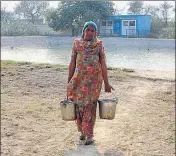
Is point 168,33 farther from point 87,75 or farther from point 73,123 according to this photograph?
point 87,75

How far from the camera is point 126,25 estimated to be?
37.3 metres

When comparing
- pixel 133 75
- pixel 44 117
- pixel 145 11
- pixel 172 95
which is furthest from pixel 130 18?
pixel 44 117

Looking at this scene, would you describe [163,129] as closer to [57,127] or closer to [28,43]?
[57,127]

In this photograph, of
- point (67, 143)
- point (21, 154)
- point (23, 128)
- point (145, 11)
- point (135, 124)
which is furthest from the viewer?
point (145, 11)

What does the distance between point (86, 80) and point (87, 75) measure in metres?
0.06

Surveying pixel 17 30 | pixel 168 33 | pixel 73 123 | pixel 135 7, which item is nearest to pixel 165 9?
pixel 135 7

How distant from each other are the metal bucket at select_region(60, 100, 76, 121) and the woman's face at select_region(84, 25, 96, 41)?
82 centimetres

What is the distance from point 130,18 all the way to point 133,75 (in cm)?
2783

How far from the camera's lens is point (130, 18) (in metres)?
36.9

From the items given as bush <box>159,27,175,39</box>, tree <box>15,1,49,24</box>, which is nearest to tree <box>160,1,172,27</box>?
bush <box>159,27,175,39</box>

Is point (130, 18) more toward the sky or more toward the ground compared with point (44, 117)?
more toward the sky

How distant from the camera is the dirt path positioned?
3.96 metres

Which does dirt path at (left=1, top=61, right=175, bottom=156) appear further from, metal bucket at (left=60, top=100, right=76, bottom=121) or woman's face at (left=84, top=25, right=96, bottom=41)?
woman's face at (left=84, top=25, right=96, bottom=41)

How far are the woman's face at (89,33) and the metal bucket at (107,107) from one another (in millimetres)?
800
